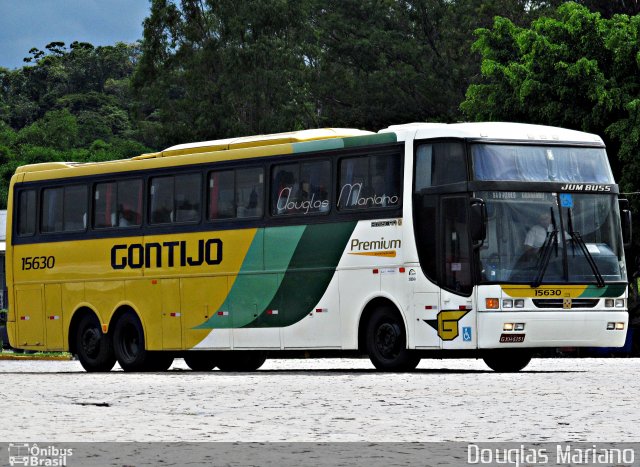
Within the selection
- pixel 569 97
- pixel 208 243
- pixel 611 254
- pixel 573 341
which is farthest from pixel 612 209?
pixel 569 97

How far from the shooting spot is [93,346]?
91.2 ft

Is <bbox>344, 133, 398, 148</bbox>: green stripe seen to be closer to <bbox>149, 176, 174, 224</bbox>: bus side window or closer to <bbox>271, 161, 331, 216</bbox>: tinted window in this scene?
<bbox>271, 161, 331, 216</bbox>: tinted window

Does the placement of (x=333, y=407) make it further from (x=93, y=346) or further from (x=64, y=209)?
(x=64, y=209)

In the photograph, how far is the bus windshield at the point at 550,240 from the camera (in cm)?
2258

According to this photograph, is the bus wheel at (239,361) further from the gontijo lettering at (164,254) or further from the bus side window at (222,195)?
the bus side window at (222,195)

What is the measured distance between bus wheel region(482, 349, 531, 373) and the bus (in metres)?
0.03

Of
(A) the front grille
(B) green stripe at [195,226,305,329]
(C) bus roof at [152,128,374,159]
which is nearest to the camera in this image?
(A) the front grille

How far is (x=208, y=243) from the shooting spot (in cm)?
2608

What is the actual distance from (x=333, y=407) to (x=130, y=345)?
1198cm

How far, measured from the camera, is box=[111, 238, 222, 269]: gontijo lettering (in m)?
26.0

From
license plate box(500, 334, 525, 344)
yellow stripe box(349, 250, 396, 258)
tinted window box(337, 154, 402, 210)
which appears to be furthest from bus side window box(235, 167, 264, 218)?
license plate box(500, 334, 525, 344)

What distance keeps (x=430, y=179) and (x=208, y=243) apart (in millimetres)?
4719

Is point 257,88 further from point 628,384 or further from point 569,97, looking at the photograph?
point 628,384

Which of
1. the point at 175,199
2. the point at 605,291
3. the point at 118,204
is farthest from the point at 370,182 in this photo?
the point at 118,204
